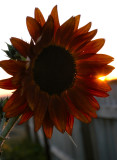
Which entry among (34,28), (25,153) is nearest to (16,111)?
(34,28)

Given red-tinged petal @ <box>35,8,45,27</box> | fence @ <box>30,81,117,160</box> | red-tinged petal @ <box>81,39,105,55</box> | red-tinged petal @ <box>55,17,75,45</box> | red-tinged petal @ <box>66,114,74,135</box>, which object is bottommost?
fence @ <box>30,81,117,160</box>

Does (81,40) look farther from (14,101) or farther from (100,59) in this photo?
(14,101)

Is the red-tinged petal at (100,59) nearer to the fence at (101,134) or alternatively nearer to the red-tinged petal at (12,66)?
the red-tinged petal at (12,66)

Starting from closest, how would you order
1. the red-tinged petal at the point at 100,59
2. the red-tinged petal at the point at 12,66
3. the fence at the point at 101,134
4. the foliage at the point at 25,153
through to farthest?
the red-tinged petal at the point at 12,66 < the red-tinged petal at the point at 100,59 < the fence at the point at 101,134 < the foliage at the point at 25,153

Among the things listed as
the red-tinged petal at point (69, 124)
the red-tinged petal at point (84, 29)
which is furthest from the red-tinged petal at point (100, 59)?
the red-tinged petal at point (69, 124)

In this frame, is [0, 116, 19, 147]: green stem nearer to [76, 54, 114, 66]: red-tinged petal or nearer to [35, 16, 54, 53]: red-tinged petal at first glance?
[35, 16, 54, 53]: red-tinged petal

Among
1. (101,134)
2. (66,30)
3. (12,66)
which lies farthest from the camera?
(101,134)

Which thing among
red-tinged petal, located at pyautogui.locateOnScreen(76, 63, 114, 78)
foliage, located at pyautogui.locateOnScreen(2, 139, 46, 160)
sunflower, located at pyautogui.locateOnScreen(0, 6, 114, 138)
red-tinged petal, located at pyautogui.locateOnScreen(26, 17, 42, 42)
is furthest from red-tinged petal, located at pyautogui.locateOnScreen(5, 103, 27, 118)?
foliage, located at pyautogui.locateOnScreen(2, 139, 46, 160)
